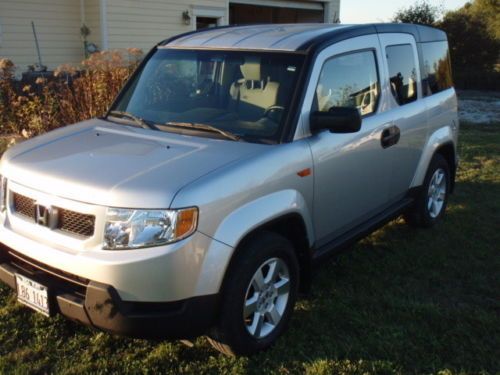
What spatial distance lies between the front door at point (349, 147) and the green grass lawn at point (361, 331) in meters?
0.54

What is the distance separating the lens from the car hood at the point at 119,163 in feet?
9.14

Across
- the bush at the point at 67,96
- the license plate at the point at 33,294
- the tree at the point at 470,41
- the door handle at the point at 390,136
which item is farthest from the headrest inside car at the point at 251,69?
the tree at the point at 470,41

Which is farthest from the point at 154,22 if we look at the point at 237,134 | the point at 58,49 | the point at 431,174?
the point at 237,134

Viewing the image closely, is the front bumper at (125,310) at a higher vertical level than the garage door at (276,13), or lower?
lower

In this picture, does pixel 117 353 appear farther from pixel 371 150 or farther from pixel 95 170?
pixel 371 150

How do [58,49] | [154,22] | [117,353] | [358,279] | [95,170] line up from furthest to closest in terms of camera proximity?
1. [154,22]
2. [58,49]
3. [358,279]
4. [117,353]
5. [95,170]

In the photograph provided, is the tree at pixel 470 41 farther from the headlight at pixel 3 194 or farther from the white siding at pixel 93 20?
the headlight at pixel 3 194

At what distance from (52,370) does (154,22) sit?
42.5ft

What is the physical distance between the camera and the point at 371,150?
4.13 meters

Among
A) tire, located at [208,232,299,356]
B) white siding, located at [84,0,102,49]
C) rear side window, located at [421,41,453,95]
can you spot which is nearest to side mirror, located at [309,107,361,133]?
tire, located at [208,232,299,356]

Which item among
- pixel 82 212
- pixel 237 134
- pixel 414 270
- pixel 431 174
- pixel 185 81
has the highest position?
pixel 185 81

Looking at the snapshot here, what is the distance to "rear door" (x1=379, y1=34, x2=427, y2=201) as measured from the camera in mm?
4496

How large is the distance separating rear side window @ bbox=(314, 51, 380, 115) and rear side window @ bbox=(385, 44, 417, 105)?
29 centimetres

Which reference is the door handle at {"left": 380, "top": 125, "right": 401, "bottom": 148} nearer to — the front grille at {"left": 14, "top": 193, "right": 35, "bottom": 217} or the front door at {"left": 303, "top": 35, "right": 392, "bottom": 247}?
the front door at {"left": 303, "top": 35, "right": 392, "bottom": 247}
